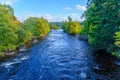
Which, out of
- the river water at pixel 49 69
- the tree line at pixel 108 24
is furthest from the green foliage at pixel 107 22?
the river water at pixel 49 69

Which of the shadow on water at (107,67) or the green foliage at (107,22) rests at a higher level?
the green foliage at (107,22)

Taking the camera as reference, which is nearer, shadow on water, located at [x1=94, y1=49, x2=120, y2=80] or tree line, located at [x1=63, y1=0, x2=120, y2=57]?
shadow on water, located at [x1=94, y1=49, x2=120, y2=80]

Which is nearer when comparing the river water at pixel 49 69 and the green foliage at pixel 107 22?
the river water at pixel 49 69

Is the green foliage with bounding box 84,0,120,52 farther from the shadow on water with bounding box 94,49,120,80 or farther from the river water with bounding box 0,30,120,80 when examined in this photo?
the river water with bounding box 0,30,120,80

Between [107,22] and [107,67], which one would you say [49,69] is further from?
[107,22]

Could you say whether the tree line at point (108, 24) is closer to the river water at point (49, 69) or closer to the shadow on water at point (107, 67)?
the shadow on water at point (107, 67)

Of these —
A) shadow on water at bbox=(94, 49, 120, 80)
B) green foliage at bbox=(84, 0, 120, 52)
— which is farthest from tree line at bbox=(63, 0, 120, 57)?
shadow on water at bbox=(94, 49, 120, 80)

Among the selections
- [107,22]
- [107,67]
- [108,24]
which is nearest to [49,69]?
[107,67]

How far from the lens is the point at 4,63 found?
40.2 m

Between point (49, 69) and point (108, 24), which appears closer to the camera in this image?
point (49, 69)

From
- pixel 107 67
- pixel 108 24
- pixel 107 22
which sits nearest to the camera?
pixel 107 67

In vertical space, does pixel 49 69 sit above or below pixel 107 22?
below

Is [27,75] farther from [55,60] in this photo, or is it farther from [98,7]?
[98,7]

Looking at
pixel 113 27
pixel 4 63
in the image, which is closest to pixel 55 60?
pixel 4 63
